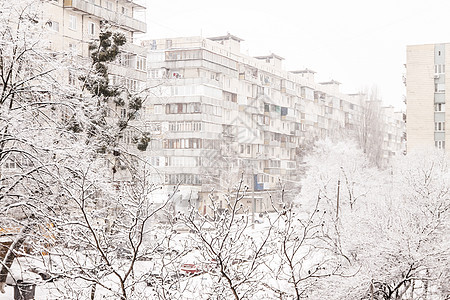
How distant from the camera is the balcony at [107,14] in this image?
4253cm

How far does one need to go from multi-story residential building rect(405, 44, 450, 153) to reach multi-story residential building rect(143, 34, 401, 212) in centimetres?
1093

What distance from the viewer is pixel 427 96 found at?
58656mm

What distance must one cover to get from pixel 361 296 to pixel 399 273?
144 centimetres

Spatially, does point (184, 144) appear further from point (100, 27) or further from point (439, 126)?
point (100, 27)

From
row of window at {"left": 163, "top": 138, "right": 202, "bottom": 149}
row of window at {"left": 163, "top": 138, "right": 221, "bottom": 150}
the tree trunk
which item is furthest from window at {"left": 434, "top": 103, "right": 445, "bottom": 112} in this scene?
the tree trunk

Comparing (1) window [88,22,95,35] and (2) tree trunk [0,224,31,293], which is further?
(1) window [88,22,95,35]

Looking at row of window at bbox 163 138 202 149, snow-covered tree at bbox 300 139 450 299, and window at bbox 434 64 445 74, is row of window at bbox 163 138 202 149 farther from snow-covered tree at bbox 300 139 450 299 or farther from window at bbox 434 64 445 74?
snow-covered tree at bbox 300 139 450 299

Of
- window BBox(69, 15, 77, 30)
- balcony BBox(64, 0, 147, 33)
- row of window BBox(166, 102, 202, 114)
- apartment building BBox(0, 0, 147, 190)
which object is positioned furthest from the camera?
row of window BBox(166, 102, 202, 114)

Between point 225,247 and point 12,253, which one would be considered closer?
point 225,247

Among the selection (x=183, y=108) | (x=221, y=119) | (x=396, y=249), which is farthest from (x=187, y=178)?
(x=396, y=249)

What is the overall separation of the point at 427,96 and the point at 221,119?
68.3 ft

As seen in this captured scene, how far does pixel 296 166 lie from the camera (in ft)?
271

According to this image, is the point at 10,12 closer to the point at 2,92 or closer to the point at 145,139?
the point at 2,92

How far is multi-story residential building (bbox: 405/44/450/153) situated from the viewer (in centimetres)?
5791
